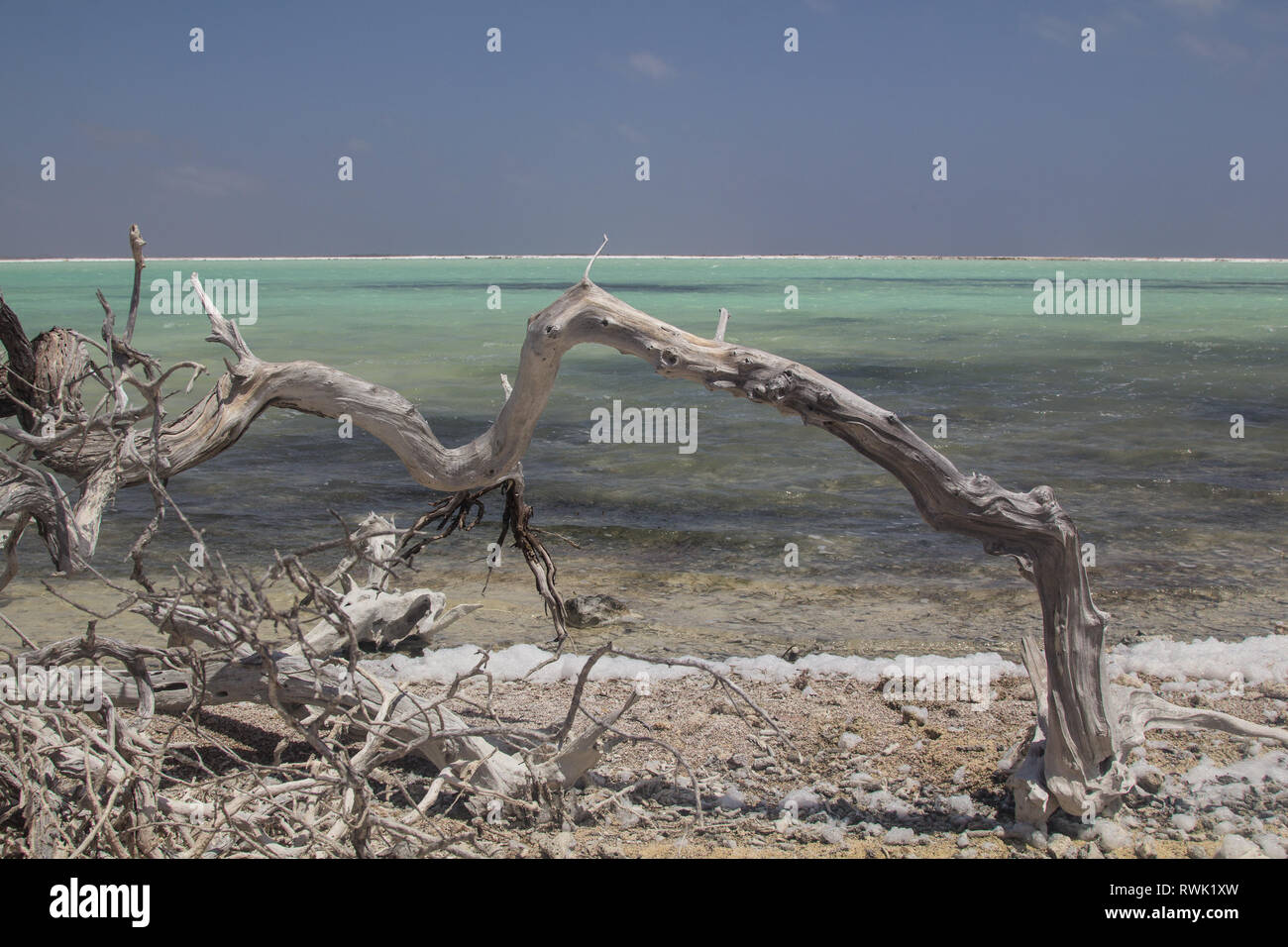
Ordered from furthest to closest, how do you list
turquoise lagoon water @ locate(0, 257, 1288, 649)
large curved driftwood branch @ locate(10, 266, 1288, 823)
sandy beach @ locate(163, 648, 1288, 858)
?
turquoise lagoon water @ locate(0, 257, 1288, 649)
sandy beach @ locate(163, 648, 1288, 858)
large curved driftwood branch @ locate(10, 266, 1288, 823)

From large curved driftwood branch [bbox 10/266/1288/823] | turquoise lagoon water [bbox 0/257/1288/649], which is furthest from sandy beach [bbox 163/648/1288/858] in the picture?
turquoise lagoon water [bbox 0/257/1288/649]

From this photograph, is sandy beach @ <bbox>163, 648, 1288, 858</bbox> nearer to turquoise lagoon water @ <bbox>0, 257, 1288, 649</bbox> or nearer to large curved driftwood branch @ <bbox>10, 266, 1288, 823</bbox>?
large curved driftwood branch @ <bbox>10, 266, 1288, 823</bbox>

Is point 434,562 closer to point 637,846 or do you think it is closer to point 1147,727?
point 637,846

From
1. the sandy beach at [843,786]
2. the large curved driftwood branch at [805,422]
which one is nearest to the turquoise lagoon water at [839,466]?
the sandy beach at [843,786]

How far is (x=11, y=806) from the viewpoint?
3.95 m

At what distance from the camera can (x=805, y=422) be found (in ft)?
14.7

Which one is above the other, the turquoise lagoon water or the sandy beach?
the turquoise lagoon water

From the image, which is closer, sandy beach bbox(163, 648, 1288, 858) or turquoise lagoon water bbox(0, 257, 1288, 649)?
sandy beach bbox(163, 648, 1288, 858)

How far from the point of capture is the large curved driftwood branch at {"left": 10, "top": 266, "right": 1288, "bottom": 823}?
174 inches

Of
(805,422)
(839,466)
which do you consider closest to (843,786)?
(805,422)

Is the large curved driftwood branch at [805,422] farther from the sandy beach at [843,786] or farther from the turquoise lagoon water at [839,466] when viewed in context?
the turquoise lagoon water at [839,466]

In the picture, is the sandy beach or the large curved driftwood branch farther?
the sandy beach

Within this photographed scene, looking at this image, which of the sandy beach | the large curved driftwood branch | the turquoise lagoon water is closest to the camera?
the large curved driftwood branch
